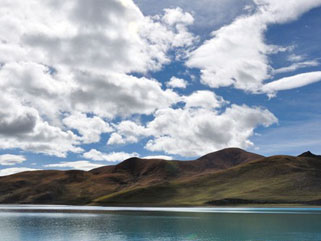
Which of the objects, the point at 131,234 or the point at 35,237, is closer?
the point at 35,237

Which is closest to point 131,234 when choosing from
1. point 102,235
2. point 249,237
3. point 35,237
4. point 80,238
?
point 102,235

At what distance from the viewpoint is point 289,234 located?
8019cm

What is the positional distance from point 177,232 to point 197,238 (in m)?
12.5

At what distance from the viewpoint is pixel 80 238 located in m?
74.9

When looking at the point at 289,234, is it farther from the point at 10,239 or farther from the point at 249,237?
the point at 10,239

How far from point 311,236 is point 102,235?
145ft

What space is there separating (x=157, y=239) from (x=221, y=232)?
1869 centimetres

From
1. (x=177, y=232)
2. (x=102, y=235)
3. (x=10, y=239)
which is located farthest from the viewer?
(x=177, y=232)

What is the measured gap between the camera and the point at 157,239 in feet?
240

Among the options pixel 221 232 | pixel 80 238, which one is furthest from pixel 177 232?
pixel 80 238

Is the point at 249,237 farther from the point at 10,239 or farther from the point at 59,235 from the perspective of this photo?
the point at 10,239

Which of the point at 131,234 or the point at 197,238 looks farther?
the point at 131,234

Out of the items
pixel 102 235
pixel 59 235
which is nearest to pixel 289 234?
pixel 102 235

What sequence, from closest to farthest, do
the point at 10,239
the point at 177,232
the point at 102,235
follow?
the point at 10,239, the point at 102,235, the point at 177,232
